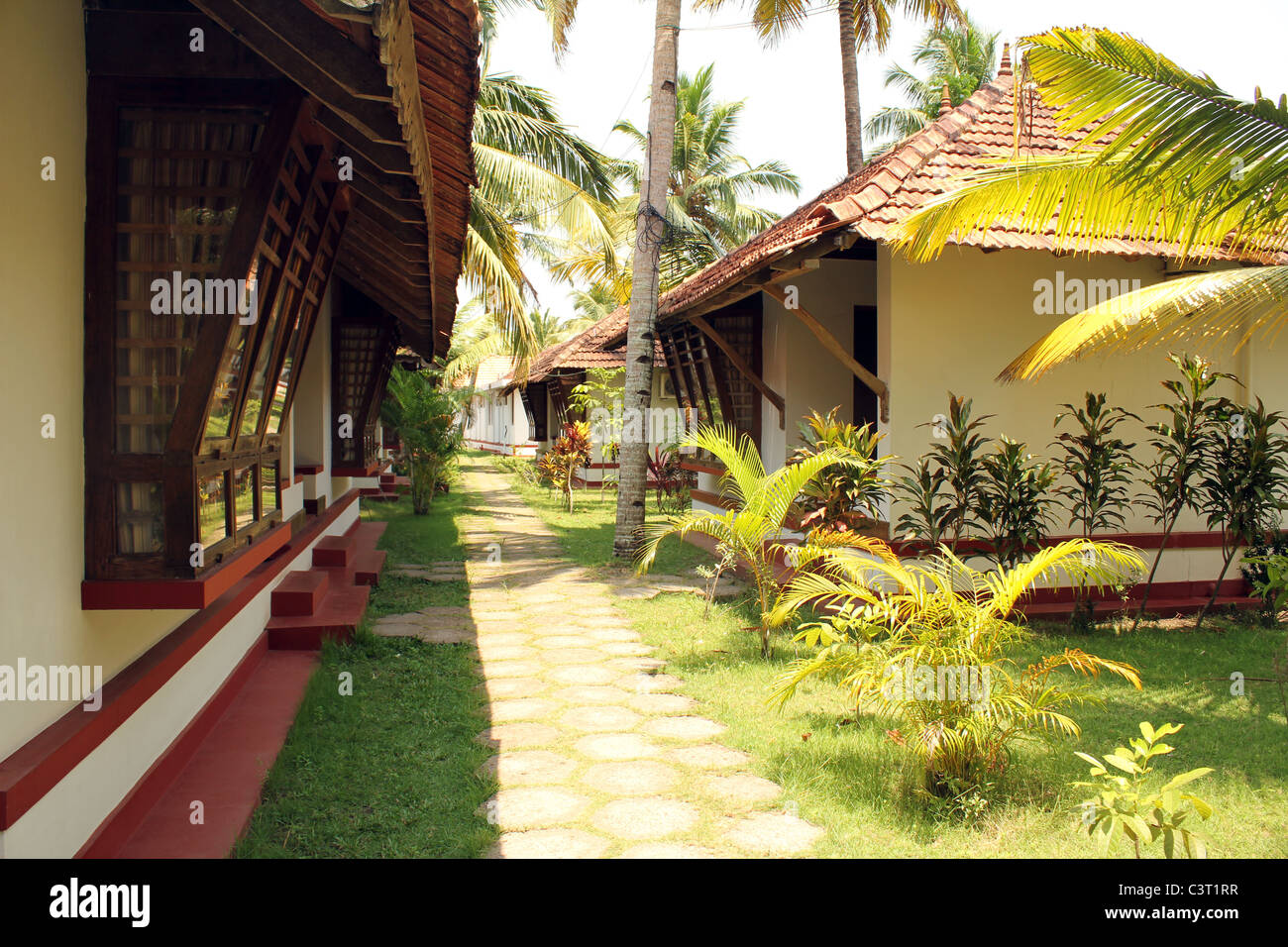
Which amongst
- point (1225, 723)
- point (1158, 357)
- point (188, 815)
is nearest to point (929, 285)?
point (1158, 357)

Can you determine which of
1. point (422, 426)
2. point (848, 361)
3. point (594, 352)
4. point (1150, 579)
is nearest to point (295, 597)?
point (848, 361)

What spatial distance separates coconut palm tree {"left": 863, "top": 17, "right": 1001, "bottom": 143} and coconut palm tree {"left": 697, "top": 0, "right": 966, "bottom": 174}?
22.7 ft

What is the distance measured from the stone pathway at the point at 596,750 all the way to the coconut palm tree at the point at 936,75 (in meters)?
18.1

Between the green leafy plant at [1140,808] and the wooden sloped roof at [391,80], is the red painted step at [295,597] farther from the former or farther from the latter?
the green leafy plant at [1140,808]

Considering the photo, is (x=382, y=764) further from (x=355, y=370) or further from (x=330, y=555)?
(x=355, y=370)

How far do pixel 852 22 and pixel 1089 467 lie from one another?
32.7 feet

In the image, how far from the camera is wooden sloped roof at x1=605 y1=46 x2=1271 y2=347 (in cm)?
610

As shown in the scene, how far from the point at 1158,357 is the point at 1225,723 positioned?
3756mm

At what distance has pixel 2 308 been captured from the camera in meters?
2.35

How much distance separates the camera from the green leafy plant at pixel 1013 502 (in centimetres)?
662

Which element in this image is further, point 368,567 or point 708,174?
point 708,174

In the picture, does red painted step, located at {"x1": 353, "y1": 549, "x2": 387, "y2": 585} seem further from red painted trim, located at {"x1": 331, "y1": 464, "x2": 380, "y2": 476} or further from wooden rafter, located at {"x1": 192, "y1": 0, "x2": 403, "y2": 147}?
wooden rafter, located at {"x1": 192, "y1": 0, "x2": 403, "y2": 147}

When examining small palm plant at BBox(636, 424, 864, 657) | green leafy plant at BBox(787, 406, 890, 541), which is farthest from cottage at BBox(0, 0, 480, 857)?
green leafy plant at BBox(787, 406, 890, 541)

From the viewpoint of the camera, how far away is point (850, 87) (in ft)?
46.8
